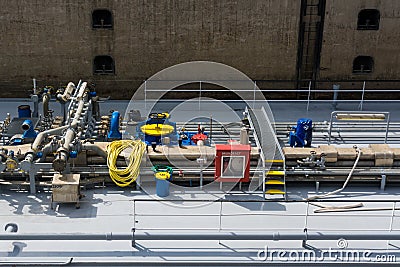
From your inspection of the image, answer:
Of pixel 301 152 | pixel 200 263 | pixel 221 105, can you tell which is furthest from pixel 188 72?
pixel 200 263

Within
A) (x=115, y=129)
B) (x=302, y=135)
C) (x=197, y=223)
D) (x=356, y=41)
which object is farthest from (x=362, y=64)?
(x=197, y=223)

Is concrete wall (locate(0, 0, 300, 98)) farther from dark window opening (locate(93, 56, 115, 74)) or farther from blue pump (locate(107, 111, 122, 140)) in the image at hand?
blue pump (locate(107, 111, 122, 140))

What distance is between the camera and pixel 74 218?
911 cm

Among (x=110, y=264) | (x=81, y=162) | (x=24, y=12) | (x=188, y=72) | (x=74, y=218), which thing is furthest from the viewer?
(x=188, y=72)

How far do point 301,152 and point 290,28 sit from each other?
4.96 metres

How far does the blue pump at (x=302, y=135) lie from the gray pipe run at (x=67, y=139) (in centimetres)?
409

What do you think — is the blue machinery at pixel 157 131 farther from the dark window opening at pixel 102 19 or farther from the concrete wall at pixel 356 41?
the concrete wall at pixel 356 41

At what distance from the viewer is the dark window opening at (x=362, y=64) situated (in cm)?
1515

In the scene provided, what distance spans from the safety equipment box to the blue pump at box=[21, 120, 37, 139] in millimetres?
3611

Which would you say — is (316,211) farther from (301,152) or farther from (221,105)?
(221,105)

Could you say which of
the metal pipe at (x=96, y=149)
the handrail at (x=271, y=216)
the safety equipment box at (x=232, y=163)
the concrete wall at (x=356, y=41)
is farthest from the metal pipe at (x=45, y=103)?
the concrete wall at (x=356, y=41)

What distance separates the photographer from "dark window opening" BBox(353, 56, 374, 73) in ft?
49.7
